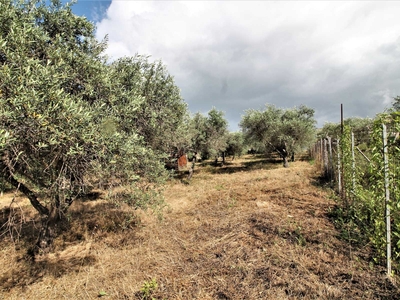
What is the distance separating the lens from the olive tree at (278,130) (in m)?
25.0

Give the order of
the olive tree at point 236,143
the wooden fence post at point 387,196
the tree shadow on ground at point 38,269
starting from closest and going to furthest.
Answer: the wooden fence post at point 387,196, the tree shadow on ground at point 38,269, the olive tree at point 236,143

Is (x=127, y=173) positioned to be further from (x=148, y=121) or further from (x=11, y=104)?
(x=148, y=121)

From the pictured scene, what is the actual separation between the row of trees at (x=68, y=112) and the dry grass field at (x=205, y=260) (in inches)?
47.4

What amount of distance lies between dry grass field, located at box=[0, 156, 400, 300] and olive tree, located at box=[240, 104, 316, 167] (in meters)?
16.7

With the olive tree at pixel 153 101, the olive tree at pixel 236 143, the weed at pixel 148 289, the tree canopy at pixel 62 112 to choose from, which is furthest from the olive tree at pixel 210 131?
the weed at pixel 148 289

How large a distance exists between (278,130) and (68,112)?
949 inches

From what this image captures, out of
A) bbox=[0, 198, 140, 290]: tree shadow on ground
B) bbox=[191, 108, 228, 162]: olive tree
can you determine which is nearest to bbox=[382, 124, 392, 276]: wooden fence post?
bbox=[0, 198, 140, 290]: tree shadow on ground

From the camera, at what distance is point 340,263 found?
477cm

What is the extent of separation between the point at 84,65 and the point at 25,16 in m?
1.62

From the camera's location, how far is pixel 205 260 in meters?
5.57

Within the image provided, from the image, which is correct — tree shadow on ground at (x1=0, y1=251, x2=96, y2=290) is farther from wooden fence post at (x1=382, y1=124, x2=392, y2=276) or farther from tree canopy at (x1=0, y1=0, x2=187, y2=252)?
wooden fence post at (x1=382, y1=124, x2=392, y2=276)

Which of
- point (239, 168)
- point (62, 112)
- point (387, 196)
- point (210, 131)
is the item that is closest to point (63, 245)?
point (62, 112)

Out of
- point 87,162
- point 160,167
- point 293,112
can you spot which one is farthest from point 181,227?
point 293,112

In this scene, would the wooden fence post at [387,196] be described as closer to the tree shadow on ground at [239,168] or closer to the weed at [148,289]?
the weed at [148,289]
